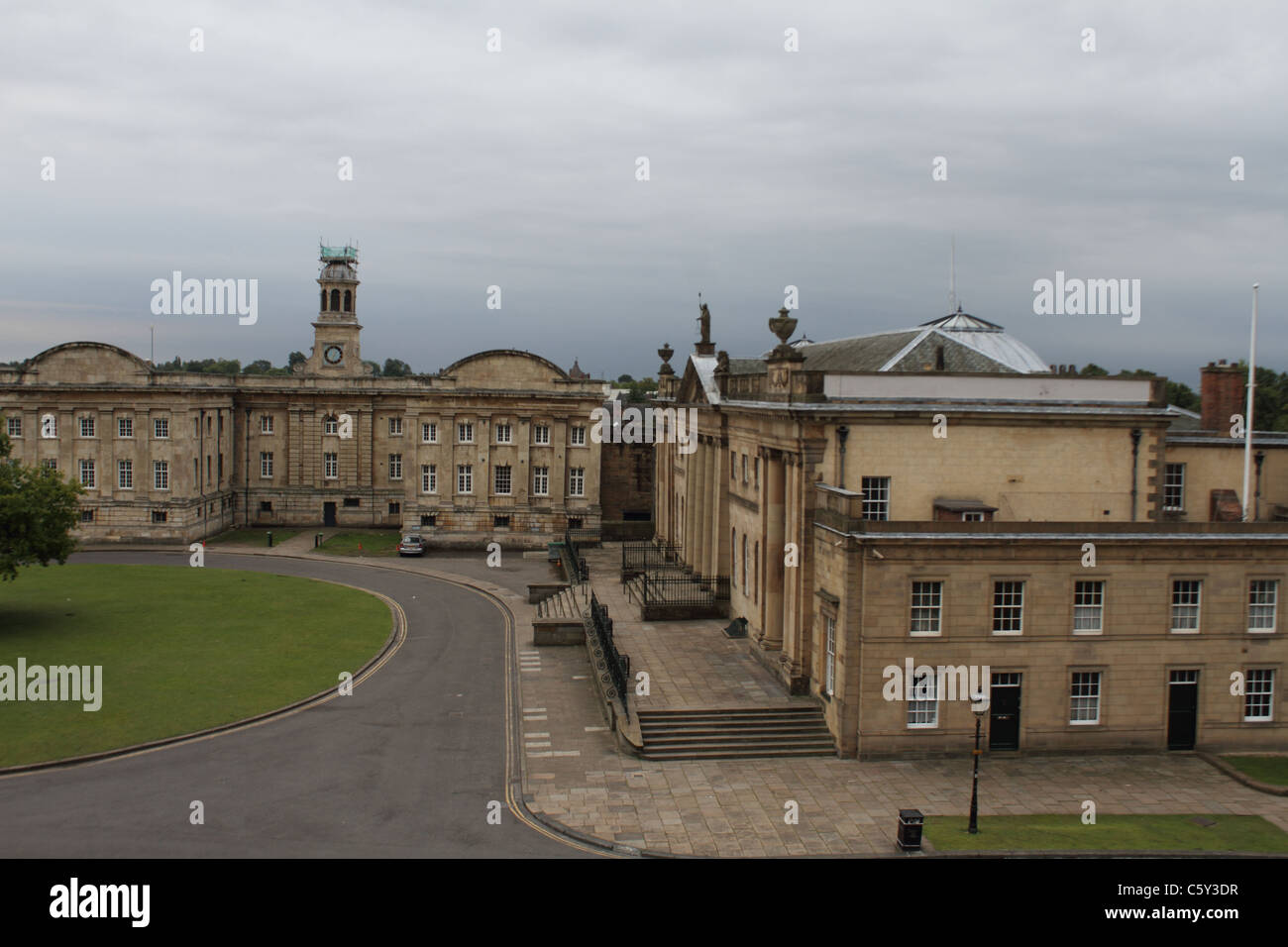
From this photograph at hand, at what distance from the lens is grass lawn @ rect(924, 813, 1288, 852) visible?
22.9 metres

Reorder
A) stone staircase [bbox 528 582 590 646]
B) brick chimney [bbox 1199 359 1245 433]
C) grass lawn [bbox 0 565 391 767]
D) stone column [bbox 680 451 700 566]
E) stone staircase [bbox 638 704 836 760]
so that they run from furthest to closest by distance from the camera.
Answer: stone column [bbox 680 451 700 566] → stone staircase [bbox 528 582 590 646] → brick chimney [bbox 1199 359 1245 433] → grass lawn [bbox 0 565 391 767] → stone staircase [bbox 638 704 836 760]

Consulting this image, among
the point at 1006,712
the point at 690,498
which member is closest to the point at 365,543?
the point at 690,498

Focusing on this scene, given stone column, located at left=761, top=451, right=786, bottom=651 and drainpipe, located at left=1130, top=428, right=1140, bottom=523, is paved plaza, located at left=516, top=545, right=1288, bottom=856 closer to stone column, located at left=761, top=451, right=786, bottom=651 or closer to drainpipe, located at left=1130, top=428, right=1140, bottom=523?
stone column, located at left=761, top=451, right=786, bottom=651

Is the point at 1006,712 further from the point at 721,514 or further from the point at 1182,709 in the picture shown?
the point at 721,514

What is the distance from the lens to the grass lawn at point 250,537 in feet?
219

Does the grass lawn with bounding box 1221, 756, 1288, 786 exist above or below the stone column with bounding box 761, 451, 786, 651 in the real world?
below

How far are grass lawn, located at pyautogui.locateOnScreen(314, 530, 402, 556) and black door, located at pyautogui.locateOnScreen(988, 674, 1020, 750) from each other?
4386cm

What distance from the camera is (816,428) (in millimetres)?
31250

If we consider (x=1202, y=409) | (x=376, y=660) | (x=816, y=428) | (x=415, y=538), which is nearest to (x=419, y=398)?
(x=415, y=538)

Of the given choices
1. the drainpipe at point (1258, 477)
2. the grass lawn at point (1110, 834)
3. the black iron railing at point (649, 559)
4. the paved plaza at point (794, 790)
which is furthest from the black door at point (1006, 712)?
the black iron railing at point (649, 559)

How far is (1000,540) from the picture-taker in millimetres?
28266

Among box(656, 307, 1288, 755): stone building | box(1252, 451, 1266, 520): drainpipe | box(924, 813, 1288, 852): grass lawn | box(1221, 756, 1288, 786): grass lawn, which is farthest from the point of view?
box(1252, 451, 1266, 520): drainpipe

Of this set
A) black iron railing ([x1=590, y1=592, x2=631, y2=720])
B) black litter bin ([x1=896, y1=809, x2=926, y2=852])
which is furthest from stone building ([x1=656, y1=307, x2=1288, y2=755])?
black litter bin ([x1=896, y1=809, x2=926, y2=852])

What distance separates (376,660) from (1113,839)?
2635 cm
